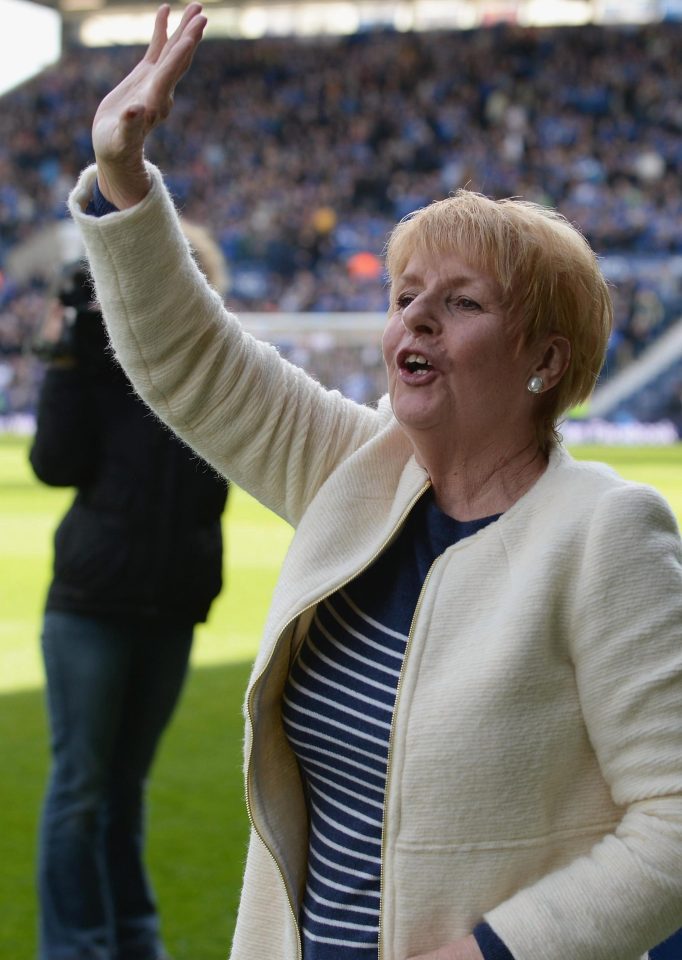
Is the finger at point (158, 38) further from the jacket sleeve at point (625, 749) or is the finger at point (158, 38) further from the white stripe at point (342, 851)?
the white stripe at point (342, 851)

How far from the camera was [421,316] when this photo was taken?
172 centimetres

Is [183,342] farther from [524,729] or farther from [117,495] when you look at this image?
[117,495]

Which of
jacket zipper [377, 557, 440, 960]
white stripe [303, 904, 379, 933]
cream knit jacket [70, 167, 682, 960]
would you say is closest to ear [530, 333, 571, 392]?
cream knit jacket [70, 167, 682, 960]

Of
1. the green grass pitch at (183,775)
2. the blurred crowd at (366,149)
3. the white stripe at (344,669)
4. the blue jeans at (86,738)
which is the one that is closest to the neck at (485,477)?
the white stripe at (344,669)

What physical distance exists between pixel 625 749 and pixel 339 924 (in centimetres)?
45

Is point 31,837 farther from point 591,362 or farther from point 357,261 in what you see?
point 357,261

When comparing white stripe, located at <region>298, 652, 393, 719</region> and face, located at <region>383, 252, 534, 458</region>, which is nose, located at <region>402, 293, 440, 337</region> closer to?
face, located at <region>383, 252, 534, 458</region>

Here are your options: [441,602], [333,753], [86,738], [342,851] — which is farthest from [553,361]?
[86,738]

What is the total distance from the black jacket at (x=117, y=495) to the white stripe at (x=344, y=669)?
168cm

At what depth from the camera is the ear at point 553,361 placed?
1.77 m

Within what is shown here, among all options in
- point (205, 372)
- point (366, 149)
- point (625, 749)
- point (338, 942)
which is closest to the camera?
point (625, 749)

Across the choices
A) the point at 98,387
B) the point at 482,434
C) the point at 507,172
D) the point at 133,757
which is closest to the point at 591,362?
the point at 482,434

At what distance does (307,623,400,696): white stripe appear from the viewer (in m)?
1.67

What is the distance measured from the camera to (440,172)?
34.8 meters
